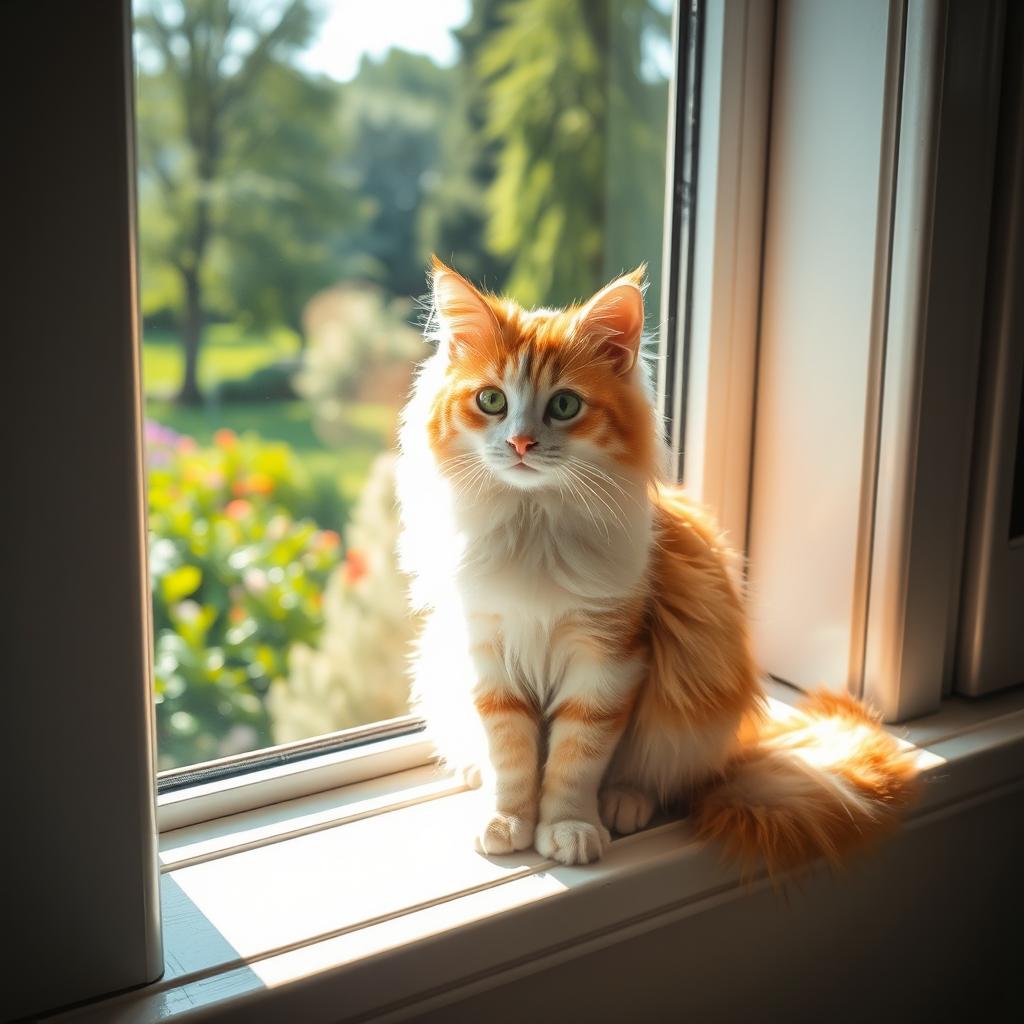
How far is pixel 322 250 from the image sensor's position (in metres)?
1.90

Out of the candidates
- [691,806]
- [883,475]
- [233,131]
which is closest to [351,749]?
[691,806]

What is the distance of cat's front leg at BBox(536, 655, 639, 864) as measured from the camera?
1.00 meters

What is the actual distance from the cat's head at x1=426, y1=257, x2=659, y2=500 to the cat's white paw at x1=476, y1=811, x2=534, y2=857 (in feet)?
1.14

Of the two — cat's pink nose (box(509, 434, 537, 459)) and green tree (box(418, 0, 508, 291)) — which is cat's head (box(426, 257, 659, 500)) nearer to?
cat's pink nose (box(509, 434, 537, 459))

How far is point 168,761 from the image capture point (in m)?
1.18

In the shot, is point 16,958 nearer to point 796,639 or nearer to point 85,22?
point 85,22

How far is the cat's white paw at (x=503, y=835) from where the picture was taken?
980 mm

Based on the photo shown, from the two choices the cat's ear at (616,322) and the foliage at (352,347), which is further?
the foliage at (352,347)

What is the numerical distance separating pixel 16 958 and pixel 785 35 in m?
1.30

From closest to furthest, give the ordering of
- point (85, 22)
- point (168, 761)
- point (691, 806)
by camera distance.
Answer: point (85, 22), point (691, 806), point (168, 761)

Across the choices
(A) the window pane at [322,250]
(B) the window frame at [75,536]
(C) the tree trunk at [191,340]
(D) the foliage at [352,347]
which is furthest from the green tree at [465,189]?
(B) the window frame at [75,536]

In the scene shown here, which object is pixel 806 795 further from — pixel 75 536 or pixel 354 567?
pixel 354 567

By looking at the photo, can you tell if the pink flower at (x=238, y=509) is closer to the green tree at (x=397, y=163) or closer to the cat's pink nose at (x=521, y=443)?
the green tree at (x=397, y=163)

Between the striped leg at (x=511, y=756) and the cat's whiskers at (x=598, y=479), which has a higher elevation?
the cat's whiskers at (x=598, y=479)
